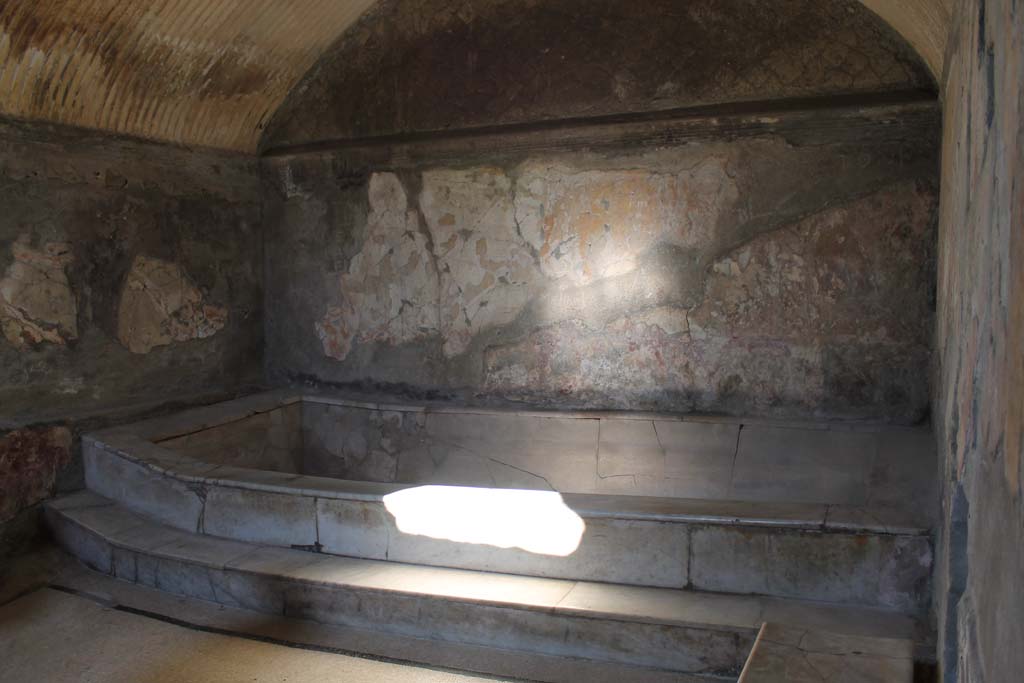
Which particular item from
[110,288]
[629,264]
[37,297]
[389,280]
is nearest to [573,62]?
[629,264]

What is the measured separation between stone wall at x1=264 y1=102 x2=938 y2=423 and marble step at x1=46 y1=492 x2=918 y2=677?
87.6 inches

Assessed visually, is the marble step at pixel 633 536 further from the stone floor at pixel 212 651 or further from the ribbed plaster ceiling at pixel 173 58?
the ribbed plaster ceiling at pixel 173 58

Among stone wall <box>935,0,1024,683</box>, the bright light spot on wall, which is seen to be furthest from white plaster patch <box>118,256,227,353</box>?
stone wall <box>935,0,1024,683</box>

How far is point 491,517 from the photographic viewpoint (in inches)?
144

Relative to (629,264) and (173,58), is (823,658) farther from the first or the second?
(173,58)

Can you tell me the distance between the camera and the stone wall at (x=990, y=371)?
3.72 feet

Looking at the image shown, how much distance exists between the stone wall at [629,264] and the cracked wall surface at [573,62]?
208 millimetres

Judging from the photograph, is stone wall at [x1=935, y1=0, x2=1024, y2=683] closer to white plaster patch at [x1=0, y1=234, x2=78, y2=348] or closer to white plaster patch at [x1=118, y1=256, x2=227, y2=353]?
white plaster patch at [x1=0, y1=234, x2=78, y2=348]

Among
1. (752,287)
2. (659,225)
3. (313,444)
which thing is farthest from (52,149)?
(752,287)

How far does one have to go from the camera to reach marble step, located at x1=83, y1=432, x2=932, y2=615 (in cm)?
316

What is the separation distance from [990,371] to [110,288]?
5334 millimetres

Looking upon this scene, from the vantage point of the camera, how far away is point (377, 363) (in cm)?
640

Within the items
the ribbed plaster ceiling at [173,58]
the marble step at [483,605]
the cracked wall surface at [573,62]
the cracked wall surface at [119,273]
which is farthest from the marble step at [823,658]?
the cracked wall surface at [119,273]

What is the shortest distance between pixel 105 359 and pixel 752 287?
4.12m
